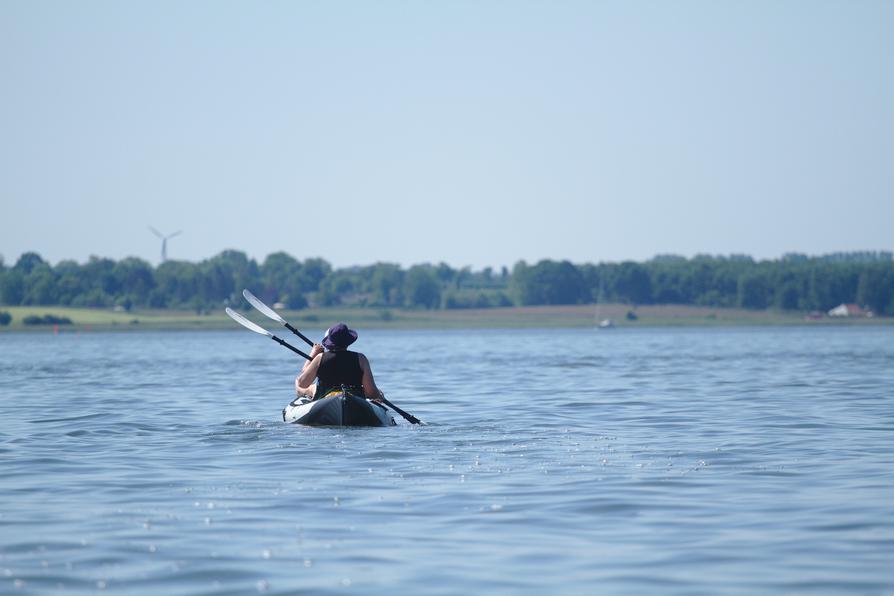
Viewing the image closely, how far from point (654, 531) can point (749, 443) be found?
747 centimetres

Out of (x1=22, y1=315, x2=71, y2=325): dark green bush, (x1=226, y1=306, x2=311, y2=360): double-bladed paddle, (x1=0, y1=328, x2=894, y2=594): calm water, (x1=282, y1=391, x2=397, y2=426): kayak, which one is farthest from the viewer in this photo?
(x1=22, y1=315, x2=71, y2=325): dark green bush

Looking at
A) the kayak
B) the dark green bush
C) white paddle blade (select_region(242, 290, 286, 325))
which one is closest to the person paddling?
the kayak

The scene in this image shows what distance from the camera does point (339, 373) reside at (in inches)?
784

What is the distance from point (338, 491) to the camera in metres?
13.4

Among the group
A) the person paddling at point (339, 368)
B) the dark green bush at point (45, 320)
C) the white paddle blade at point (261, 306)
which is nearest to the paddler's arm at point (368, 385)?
the person paddling at point (339, 368)

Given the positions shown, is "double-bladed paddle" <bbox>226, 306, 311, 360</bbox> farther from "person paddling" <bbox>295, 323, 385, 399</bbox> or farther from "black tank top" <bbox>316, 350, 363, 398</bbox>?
"black tank top" <bbox>316, 350, 363, 398</bbox>

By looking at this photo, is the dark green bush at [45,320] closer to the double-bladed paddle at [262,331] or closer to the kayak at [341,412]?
the double-bladed paddle at [262,331]

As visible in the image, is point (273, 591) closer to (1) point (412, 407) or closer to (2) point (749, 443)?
(2) point (749, 443)

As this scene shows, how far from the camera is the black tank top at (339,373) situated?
19.8m

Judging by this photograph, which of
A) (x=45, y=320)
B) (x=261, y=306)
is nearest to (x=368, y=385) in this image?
(x=261, y=306)

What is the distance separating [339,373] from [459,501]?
24.7 feet

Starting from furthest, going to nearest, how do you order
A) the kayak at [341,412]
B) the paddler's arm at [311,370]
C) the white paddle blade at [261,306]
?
the white paddle blade at [261,306] → the paddler's arm at [311,370] → the kayak at [341,412]

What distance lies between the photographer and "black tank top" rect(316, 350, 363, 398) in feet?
64.8

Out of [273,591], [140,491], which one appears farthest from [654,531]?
[140,491]
